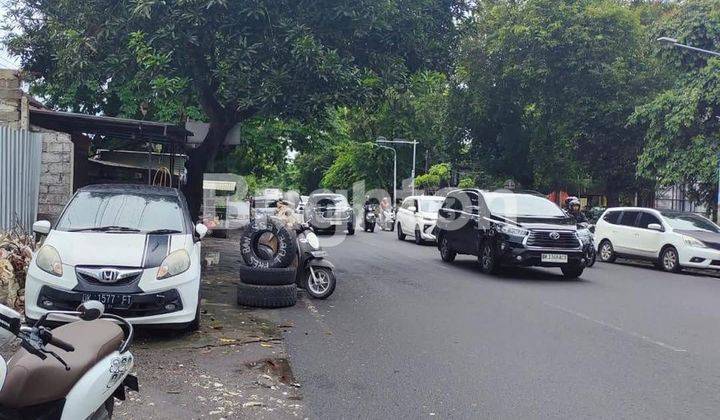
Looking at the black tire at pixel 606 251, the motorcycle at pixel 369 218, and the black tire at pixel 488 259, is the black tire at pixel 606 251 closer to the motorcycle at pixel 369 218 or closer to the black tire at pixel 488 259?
the black tire at pixel 488 259

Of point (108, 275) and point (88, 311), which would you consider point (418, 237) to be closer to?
point (108, 275)

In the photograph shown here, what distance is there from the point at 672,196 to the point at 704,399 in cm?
3213

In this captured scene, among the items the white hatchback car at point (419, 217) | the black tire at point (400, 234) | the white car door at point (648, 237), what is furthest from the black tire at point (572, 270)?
the black tire at point (400, 234)

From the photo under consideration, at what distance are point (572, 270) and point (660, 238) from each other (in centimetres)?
427

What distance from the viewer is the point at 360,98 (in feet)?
38.8

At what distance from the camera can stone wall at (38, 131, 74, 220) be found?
36.9 ft

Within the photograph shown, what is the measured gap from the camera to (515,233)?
12.3 meters

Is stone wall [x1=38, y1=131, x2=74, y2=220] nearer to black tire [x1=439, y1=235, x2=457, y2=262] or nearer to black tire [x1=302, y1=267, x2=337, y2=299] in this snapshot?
black tire [x1=302, y1=267, x2=337, y2=299]

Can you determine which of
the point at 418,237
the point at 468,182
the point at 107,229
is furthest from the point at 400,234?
the point at 107,229

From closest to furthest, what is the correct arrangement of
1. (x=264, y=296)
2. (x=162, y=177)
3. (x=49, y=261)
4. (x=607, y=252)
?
(x=49, y=261), (x=264, y=296), (x=162, y=177), (x=607, y=252)

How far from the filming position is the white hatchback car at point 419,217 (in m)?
21.3

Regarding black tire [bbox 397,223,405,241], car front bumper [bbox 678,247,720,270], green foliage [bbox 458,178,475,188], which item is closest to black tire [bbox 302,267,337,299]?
car front bumper [bbox 678,247,720,270]

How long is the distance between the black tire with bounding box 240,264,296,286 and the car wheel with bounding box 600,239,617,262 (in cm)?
1167

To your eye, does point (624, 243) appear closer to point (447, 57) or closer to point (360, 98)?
point (447, 57)
